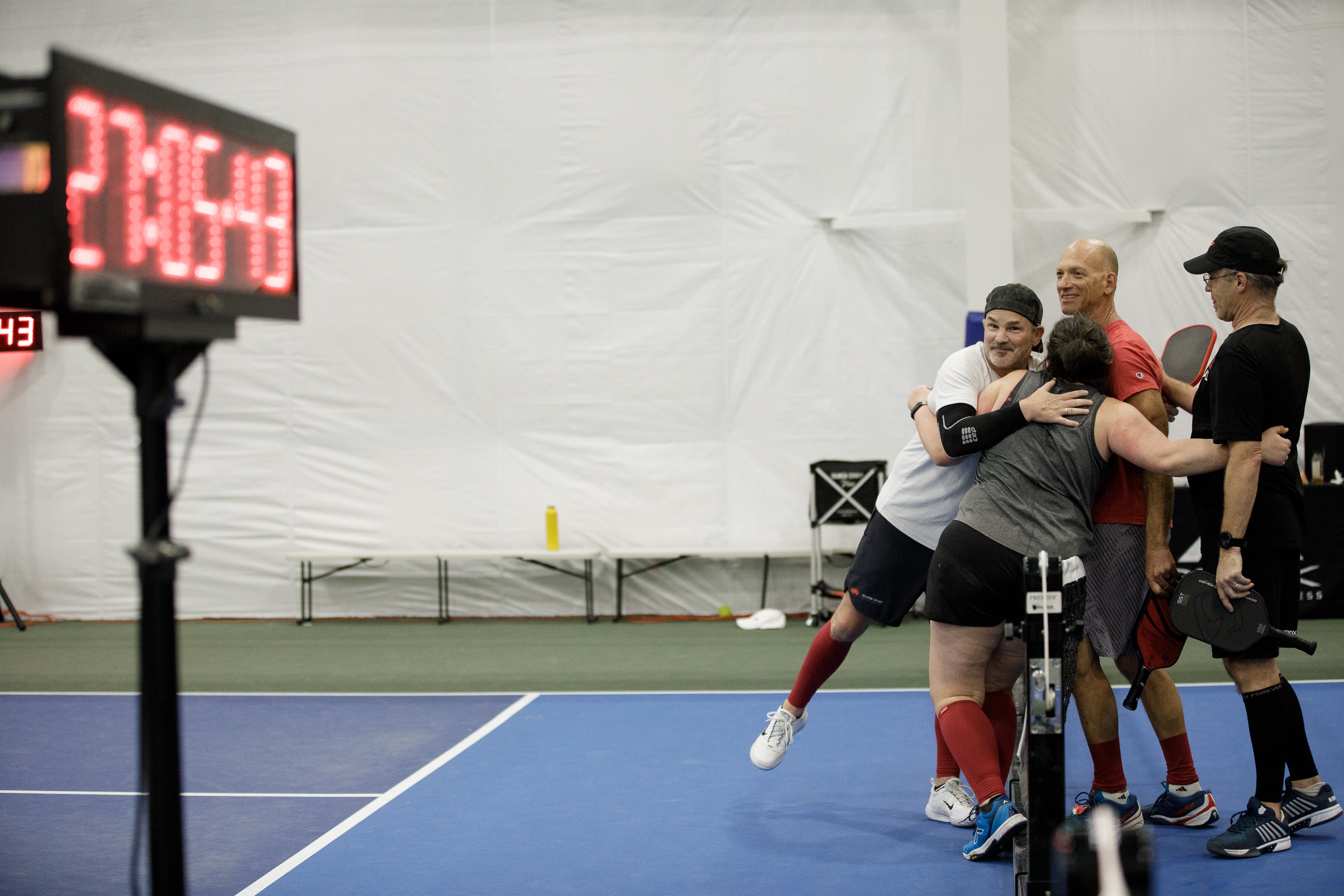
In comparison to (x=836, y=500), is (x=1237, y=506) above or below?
above

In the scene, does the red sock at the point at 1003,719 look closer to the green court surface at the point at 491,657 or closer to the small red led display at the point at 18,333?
the green court surface at the point at 491,657

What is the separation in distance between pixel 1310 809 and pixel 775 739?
1621 mm

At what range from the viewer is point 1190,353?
380 cm

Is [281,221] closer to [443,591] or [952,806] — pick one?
[952,806]

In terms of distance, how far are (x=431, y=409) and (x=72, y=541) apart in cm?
327

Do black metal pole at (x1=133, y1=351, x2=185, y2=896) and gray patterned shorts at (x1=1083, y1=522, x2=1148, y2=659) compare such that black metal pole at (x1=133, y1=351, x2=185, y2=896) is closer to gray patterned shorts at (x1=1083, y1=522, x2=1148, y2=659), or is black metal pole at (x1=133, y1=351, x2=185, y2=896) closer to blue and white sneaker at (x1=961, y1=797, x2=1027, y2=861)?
blue and white sneaker at (x1=961, y1=797, x2=1027, y2=861)

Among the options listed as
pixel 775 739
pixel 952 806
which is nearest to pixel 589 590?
pixel 775 739

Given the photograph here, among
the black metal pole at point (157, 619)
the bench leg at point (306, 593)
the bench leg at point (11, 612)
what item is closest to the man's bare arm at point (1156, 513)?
the black metal pole at point (157, 619)

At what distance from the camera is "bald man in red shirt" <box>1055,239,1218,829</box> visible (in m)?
3.17

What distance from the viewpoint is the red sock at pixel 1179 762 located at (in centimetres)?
339

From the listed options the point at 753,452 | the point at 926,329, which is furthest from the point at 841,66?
the point at 753,452

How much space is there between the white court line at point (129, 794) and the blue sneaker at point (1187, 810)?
2.65 metres

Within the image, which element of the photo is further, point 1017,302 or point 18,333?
point 18,333

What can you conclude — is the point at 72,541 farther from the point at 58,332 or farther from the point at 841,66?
the point at 58,332
